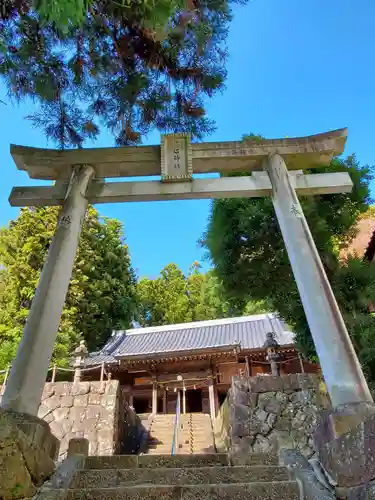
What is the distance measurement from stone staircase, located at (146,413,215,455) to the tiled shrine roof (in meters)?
4.19

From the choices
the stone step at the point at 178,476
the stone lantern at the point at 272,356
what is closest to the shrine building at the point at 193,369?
the stone lantern at the point at 272,356

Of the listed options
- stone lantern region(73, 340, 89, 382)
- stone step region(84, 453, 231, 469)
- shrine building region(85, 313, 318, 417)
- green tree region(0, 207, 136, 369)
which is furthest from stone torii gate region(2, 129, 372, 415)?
→ green tree region(0, 207, 136, 369)

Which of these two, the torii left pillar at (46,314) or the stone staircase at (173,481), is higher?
the torii left pillar at (46,314)

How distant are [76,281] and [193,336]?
7047 mm

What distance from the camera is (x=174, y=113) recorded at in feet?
19.3

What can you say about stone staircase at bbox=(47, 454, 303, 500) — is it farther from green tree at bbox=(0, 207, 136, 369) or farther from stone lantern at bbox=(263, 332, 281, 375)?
green tree at bbox=(0, 207, 136, 369)

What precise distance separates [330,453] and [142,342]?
18644 mm

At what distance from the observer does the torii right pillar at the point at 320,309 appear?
332cm

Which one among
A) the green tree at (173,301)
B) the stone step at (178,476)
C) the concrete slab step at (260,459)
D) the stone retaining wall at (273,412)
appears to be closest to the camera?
the stone step at (178,476)

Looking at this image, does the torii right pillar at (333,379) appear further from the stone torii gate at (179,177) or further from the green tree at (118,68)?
the green tree at (118,68)

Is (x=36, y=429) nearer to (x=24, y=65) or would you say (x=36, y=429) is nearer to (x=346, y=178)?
(x=24, y=65)

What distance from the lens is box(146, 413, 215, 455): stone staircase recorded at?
36.0 feet

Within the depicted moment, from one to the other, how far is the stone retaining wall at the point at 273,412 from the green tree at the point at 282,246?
101 centimetres

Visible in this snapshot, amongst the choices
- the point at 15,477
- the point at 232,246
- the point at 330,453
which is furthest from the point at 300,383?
the point at 15,477
